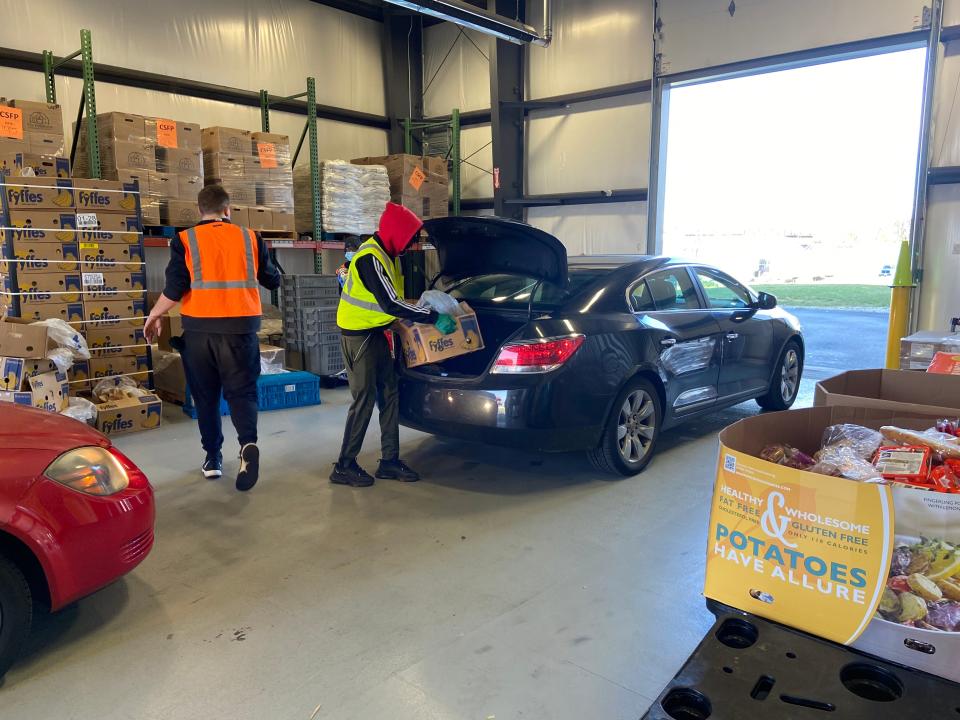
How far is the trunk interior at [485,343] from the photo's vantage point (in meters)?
4.07

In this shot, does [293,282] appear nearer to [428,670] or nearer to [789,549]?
[428,670]

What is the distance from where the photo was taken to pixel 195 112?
825cm

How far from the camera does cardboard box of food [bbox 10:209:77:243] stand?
212 inches

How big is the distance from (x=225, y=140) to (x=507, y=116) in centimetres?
397

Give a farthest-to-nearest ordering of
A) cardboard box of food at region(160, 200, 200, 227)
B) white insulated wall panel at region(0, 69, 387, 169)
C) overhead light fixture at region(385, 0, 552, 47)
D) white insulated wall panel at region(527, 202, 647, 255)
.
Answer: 1. white insulated wall panel at region(527, 202, 647, 255)
2. white insulated wall panel at region(0, 69, 387, 169)
3. cardboard box of food at region(160, 200, 200, 227)
4. overhead light fixture at region(385, 0, 552, 47)

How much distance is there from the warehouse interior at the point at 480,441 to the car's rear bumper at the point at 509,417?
0.10 ft

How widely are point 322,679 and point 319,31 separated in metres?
9.30

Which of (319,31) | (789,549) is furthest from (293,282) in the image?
(789,549)

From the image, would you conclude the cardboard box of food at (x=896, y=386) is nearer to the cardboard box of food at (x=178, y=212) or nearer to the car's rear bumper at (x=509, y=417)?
the car's rear bumper at (x=509, y=417)

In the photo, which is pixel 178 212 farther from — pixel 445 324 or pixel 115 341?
pixel 445 324

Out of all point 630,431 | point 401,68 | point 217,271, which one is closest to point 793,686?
point 630,431

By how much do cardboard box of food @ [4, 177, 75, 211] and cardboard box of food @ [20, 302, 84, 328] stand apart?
0.77 metres

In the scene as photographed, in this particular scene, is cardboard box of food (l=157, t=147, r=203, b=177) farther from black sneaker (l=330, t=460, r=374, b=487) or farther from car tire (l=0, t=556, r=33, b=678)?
car tire (l=0, t=556, r=33, b=678)

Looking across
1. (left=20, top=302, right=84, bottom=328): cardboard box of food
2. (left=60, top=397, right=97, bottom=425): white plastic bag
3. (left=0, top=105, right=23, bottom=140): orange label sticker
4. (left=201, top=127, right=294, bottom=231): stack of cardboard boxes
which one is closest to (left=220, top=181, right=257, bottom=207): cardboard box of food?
(left=201, top=127, right=294, bottom=231): stack of cardboard boxes
